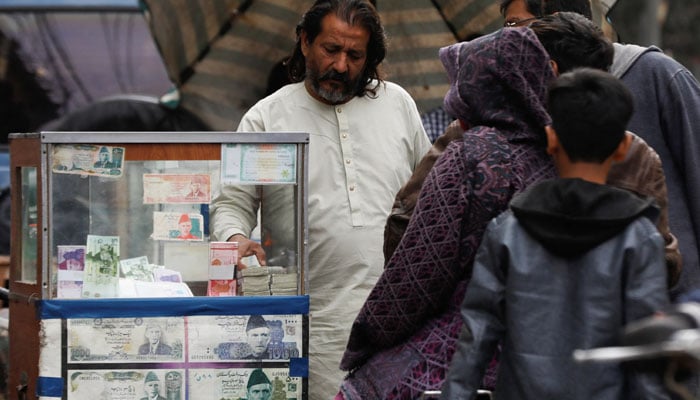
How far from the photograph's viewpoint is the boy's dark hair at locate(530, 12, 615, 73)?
317 centimetres

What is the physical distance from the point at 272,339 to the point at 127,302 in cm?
47

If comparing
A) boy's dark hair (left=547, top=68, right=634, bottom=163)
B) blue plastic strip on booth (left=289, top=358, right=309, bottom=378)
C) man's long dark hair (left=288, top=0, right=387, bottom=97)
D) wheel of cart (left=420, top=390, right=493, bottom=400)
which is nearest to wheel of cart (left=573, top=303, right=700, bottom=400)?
boy's dark hair (left=547, top=68, right=634, bottom=163)

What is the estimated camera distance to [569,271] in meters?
2.68

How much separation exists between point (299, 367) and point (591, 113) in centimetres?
153

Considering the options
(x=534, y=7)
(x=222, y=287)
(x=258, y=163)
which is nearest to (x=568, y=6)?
(x=534, y=7)

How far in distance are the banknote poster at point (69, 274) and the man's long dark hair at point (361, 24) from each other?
116 cm

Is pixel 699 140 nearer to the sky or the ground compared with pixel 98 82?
nearer to the ground

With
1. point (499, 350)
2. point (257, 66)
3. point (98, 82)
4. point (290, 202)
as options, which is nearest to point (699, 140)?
point (499, 350)

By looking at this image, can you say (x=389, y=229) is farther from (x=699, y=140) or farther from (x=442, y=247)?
(x=699, y=140)

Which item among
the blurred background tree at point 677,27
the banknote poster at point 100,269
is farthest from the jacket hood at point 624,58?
the blurred background tree at point 677,27

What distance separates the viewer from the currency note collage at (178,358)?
382 centimetres

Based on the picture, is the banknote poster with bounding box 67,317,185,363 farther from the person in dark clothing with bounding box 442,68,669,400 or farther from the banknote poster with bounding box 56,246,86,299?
the person in dark clothing with bounding box 442,68,669,400

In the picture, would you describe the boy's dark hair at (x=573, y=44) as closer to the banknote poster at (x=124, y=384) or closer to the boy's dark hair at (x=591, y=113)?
the boy's dark hair at (x=591, y=113)

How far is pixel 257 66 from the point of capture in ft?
25.6
